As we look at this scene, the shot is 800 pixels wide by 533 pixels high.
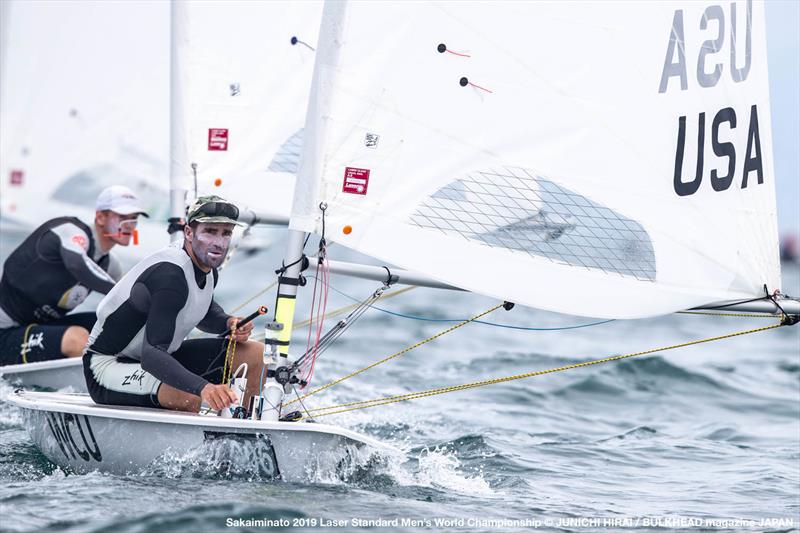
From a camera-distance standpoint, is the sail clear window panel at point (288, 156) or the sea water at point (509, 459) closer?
the sea water at point (509, 459)

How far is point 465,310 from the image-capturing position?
15.1 metres

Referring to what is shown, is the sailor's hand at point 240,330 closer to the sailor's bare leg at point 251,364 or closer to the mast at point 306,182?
the sailor's bare leg at point 251,364

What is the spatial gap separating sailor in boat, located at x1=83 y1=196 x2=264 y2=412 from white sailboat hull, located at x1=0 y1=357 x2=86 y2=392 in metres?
1.68

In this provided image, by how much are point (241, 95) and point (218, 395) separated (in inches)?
108

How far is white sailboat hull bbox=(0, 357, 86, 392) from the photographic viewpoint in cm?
648

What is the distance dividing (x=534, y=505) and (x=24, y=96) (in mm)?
6661

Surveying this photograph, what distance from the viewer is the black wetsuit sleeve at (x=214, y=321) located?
4955mm

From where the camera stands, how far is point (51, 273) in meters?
6.66

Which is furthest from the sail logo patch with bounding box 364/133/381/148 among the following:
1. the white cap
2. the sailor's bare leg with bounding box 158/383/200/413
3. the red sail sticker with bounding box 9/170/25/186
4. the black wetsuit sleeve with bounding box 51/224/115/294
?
the red sail sticker with bounding box 9/170/25/186

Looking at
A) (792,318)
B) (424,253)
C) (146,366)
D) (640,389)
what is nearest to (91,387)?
(146,366)

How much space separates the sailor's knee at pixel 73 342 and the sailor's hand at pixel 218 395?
2.53m

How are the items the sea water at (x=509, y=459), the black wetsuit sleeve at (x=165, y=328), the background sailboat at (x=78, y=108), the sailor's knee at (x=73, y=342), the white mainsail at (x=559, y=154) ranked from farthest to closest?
the background sailboat at (x=78, y=108) → the sailor's knee at (x=73, y=342) → the white mainsail at (x=559, y=154) → the black wetsuit sleeve at (x=165, y=328) → the sea water at (x=509, y=459)

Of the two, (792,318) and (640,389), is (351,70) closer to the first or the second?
→ (792,318)

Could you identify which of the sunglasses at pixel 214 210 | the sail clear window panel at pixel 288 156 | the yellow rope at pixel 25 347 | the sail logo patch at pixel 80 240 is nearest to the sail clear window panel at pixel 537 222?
the sunglasses at pixel 214 210
